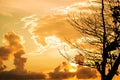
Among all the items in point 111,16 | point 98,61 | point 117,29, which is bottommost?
point 98,61

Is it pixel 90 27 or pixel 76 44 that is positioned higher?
pixel 90 27

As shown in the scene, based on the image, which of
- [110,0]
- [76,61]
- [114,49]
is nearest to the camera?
[114,49]

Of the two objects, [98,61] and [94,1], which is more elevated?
[94,1]

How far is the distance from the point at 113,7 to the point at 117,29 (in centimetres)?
125

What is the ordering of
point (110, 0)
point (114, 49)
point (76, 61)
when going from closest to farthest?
point (114, 49) < point (76, 61) < point (110, 0)

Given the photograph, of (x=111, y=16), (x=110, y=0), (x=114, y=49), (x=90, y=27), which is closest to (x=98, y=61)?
(x=114, y=49)

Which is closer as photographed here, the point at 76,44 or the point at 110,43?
the point at 110,43

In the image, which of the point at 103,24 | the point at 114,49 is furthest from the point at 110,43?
the point at 103,24

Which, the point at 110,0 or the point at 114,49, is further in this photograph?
the point at 110,0

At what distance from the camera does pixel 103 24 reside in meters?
11.9

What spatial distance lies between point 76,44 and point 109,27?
2108mm

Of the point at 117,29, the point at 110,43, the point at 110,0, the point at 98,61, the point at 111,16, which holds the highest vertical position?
the point at 110,0

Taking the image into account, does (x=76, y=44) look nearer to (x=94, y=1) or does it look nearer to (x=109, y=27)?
(x=109, y=27)

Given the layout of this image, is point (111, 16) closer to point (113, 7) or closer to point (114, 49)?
point (113, 7)
